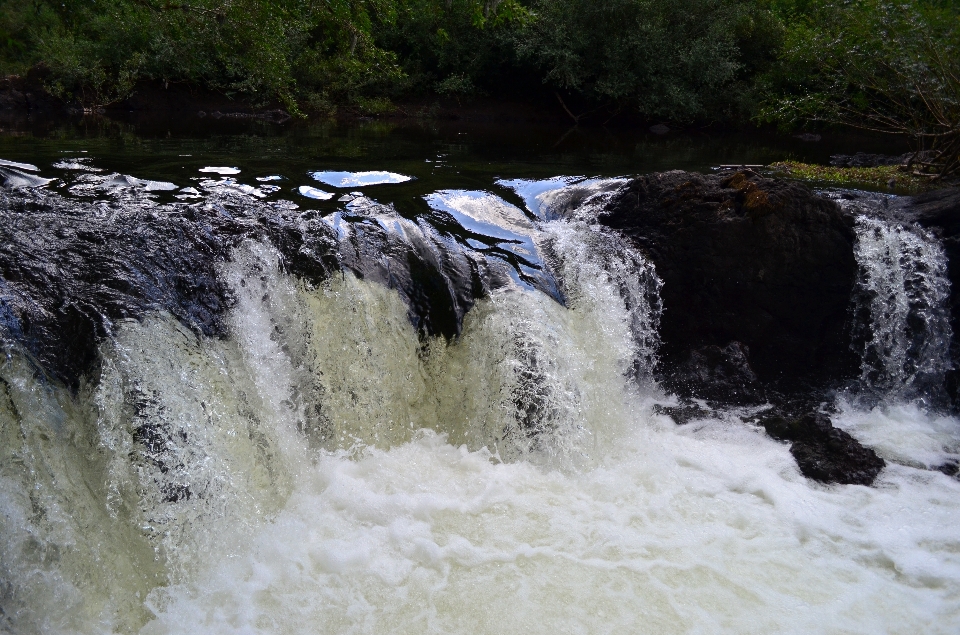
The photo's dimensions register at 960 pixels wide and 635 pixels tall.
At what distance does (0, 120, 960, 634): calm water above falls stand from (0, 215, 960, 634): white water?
0.6 inches

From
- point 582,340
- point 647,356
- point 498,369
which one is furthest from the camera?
point 647,356

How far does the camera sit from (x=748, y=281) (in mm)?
5535

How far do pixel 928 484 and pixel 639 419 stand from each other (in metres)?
1.86

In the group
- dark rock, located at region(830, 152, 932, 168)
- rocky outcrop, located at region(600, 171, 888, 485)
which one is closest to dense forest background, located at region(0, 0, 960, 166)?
dark rock, located at region(830, 152, 932, 168)

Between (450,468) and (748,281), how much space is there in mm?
2849

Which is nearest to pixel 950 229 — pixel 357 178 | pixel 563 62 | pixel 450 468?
pixel 450 468

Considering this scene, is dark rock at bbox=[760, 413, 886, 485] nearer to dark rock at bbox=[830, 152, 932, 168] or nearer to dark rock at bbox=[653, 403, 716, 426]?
dark rock at bbox=[653, 403, 716, 426]

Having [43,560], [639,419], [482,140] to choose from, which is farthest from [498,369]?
[482,140]

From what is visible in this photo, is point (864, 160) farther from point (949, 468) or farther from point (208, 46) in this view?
point (208, 46)

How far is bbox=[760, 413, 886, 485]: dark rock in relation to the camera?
457 centimetres

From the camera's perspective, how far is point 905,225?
571cm

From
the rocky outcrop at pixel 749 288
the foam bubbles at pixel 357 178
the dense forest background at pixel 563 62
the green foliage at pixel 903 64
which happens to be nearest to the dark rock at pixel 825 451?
the rocky outcrop at pixel 749 288

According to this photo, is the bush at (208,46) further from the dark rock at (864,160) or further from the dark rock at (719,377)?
the dark rock at (864,160)

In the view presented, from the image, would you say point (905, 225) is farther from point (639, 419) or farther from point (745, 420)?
point (639, 419)
